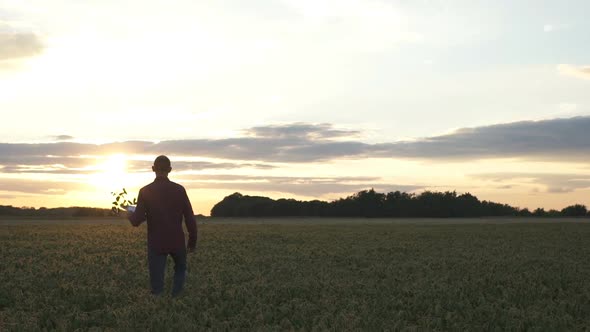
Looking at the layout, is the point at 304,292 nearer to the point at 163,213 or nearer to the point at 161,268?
the point at 161,268

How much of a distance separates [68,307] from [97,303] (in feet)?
1.86

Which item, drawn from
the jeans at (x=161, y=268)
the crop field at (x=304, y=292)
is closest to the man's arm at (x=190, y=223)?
the jeans at (x=161, y=268)

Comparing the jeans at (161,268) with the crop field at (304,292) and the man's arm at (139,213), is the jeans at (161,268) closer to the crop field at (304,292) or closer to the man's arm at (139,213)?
the crop field at (304,292)

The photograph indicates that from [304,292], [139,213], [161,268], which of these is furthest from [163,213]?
[304,292]

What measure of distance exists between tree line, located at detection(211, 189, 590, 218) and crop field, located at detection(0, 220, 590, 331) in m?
76.1

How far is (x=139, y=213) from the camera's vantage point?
1216 centimetres

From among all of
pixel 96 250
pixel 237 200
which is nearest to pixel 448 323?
pixel 96 250

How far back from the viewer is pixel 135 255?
22844mm

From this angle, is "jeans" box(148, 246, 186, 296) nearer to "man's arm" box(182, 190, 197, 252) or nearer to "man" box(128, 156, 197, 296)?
"man" box(128, 156, 197, 296)

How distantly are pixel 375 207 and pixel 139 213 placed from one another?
94.7 meters

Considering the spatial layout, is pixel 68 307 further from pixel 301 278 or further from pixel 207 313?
pixel 301 278

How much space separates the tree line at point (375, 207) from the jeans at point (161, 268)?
85661mm

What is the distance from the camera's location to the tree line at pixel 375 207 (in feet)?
328

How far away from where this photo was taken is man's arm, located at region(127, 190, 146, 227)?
1208 cm
